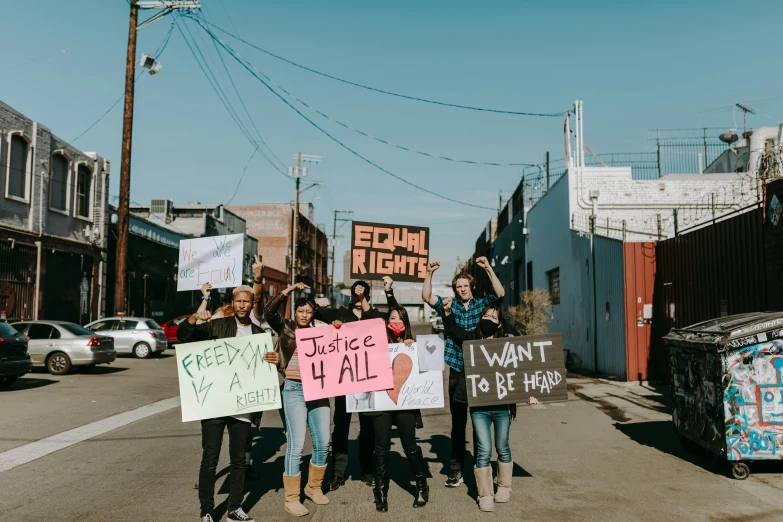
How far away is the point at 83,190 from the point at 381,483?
26.3 metres

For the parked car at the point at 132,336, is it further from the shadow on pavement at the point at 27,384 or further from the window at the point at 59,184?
the shadow on pavement at the point at 27,384

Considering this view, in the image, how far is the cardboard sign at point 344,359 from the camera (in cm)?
609

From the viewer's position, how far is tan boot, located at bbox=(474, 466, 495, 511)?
5.94 meters

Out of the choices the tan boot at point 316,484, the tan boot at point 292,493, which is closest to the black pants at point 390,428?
the tan boot at point 316,484

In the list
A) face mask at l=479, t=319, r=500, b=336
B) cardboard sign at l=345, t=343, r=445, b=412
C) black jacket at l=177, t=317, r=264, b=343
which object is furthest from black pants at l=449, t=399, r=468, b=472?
black jacket at l=177, t=317, r=264, b=343

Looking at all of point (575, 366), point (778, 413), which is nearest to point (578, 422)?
point (778, 413)

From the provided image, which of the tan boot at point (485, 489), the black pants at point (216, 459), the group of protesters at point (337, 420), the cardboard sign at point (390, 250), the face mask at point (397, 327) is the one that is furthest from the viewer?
the cardboard sign at point (390, 250)

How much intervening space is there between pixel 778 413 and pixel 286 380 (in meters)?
5.32

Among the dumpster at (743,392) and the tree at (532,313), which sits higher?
the tree at (532,313)

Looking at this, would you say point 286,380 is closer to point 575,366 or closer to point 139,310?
point 575,366

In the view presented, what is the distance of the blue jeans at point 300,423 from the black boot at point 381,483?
479mm

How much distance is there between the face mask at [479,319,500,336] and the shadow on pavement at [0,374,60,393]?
11.9m

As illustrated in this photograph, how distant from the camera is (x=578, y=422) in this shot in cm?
1102

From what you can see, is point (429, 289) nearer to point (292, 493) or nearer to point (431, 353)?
point (431, 353)
